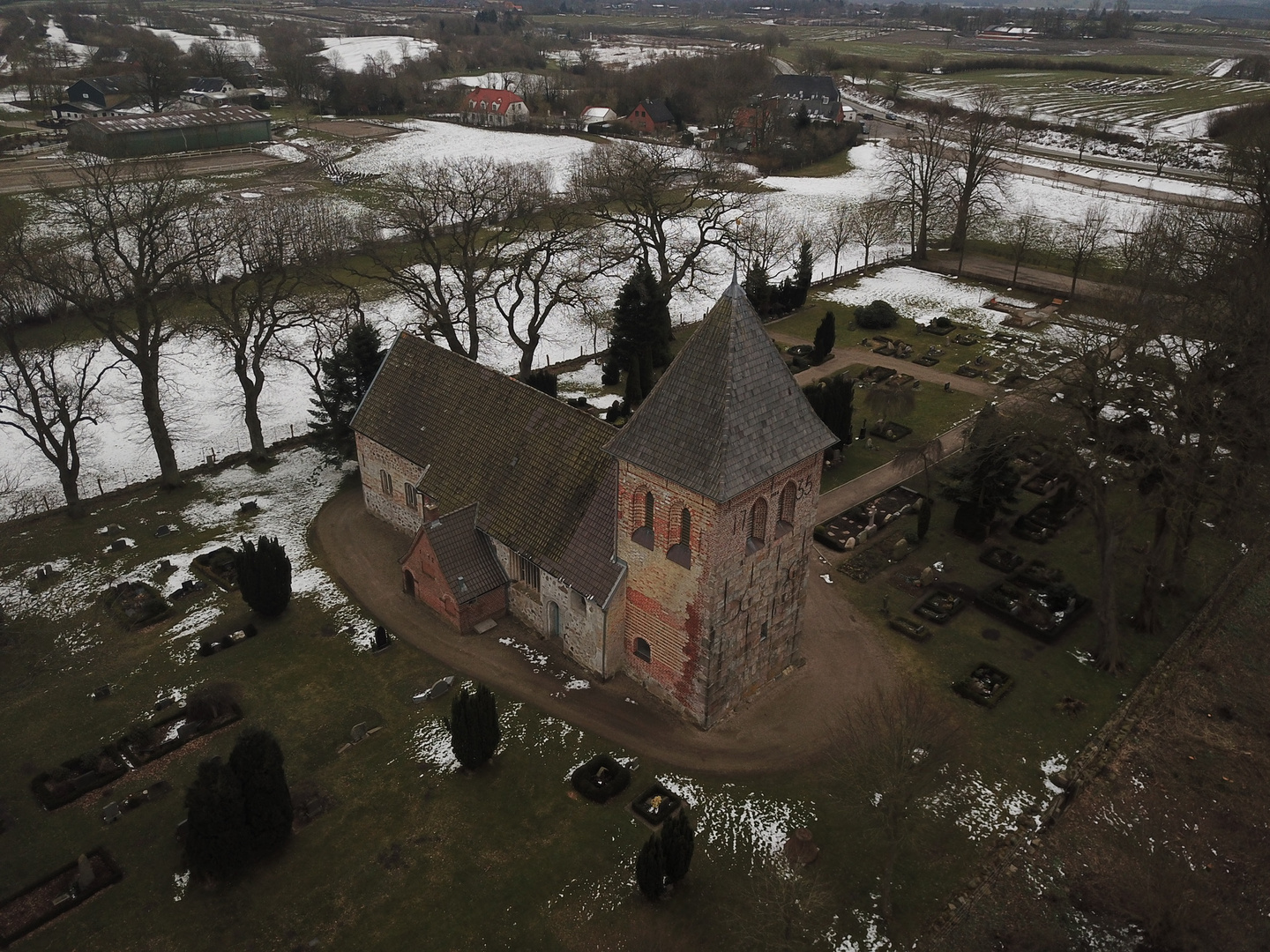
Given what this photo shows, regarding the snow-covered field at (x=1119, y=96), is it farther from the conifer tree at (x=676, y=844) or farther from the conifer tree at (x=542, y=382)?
the conifer tree at (x=676, y=844)

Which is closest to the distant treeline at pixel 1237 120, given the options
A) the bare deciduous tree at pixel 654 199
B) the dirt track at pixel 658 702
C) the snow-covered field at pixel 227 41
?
the bare deciduous tree at pixel 654 199

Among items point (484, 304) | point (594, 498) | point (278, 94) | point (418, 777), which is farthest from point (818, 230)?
point (278, 94)

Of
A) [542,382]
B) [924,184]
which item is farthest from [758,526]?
[924,184]

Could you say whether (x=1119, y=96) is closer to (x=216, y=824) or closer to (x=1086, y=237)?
(x=1086, y=237)

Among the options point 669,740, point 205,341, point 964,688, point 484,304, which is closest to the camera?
point 669,740

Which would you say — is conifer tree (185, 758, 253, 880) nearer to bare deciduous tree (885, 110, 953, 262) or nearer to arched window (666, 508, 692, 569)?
arched window (666, 508, 692, 569)

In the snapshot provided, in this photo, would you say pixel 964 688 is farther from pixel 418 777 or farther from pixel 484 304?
pixel 484 304
